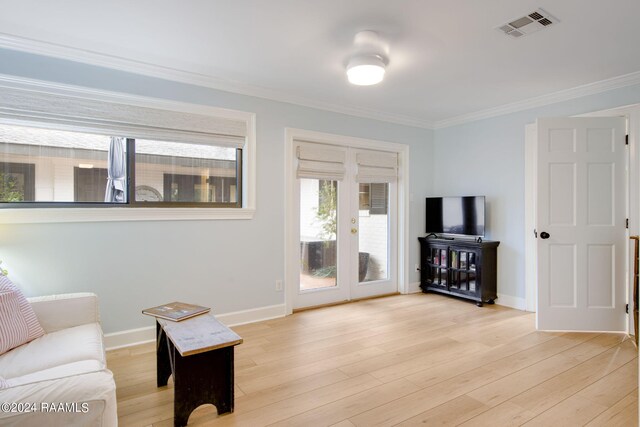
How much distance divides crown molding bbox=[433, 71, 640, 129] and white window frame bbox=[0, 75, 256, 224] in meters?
2.85

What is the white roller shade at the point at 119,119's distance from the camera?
265 cm

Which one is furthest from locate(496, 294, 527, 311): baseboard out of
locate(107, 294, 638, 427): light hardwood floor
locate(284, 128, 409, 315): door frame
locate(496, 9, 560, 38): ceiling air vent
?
locate(496, 9, 560, 38): ceiling air vent

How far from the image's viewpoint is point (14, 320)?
1.98 meters

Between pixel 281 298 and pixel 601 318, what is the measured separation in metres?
3.11

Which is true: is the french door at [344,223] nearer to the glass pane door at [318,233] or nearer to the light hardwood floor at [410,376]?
the glass pane door at [318,233]

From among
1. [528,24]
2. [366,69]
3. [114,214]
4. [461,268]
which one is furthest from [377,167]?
[114,214]

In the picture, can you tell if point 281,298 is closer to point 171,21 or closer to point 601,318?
point 171,21

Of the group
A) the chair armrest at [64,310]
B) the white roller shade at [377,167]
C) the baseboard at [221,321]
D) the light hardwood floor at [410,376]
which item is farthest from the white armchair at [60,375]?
the white roller shade at [377,167]

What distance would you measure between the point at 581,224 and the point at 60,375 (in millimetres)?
4070

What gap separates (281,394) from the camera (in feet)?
7.45

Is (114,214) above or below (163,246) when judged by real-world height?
above

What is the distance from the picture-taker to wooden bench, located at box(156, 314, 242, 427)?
74.2 inches

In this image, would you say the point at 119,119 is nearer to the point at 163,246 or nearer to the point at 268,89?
the point at 163,246

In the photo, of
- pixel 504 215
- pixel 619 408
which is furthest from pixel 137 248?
pixel 504 215
